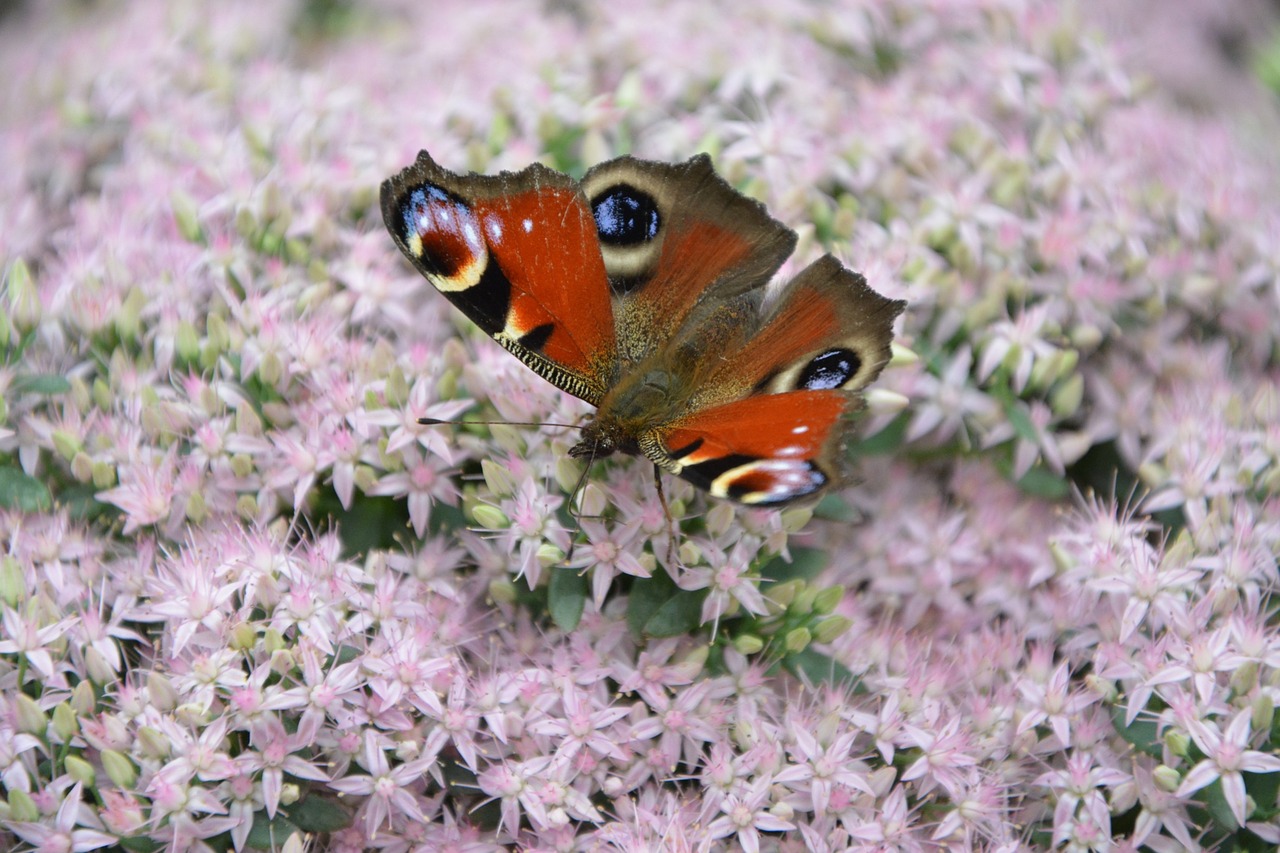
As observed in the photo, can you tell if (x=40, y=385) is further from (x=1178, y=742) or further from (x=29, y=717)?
(x=1178, y=742)

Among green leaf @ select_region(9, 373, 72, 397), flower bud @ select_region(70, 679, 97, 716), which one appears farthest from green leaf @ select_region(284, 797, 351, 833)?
green leaf @ select_region(9, 373, 72, 397)

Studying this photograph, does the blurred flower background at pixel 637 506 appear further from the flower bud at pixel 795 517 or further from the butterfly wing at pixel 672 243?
the butterfly wing at pixel 672 243

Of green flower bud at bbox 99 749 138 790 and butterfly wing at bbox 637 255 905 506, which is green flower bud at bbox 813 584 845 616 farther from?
green flower bud at bbox 99 749 138 790

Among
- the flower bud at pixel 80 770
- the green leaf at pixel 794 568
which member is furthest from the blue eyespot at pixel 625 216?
the flower bud at pixel 80 770

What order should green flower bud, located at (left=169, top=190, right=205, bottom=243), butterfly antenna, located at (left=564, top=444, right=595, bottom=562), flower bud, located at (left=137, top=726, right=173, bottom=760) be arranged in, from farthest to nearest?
green flower bud, located at (left=169, top=190, right=205, bottom=243) → butterfly antenna, located at (left=564, top=444, right=595, bottom=562) → flower bud, located at (left=137, top=726, right=173, bottom=760)

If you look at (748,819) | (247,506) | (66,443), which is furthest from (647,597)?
(66,443)

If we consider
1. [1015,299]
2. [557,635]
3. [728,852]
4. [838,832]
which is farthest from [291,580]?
[1015,299]

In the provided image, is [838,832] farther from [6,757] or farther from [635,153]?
[635,153]
